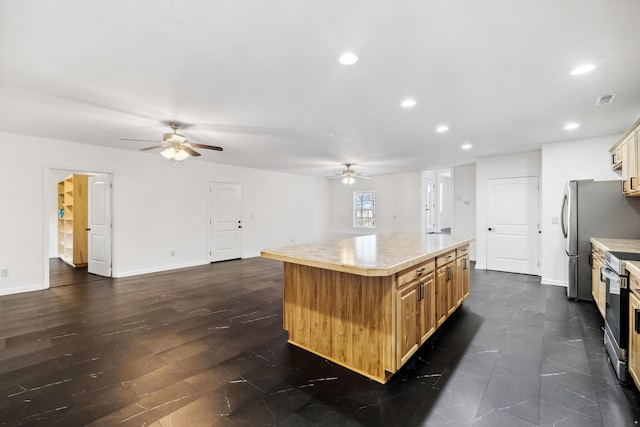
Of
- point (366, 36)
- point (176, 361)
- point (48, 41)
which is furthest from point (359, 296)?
point (48, 41)

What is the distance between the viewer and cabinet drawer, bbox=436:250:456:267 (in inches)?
111

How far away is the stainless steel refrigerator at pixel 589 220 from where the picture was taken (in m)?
3.59

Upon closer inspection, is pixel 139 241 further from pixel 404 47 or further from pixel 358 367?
pixel 404 47

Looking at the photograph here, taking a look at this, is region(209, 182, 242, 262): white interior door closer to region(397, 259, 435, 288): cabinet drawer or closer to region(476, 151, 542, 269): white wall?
region(397, 259, 435, 288): cabinet drawer

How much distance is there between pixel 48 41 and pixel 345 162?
17.1 ft

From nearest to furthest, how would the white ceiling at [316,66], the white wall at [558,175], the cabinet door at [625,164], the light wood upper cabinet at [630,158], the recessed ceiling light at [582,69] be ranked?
the white ceiling at [316,66]
the recessed ceiling light at [582,69]
the light wood upper cabinet at [630,158]
the cabinet door at [625,164]
the white wall at [558,175]

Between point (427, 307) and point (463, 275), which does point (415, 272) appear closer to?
point (427, 307)

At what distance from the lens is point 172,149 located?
11.7 ft

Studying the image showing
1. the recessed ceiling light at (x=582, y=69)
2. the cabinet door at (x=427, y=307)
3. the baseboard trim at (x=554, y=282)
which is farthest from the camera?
the baseboard trim at (x=554, y=282)

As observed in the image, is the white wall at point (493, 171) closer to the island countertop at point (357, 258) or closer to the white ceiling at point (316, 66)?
the white ceiling at point (316, 66)

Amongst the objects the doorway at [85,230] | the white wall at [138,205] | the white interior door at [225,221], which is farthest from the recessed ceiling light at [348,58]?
the white interior door at [225,221]

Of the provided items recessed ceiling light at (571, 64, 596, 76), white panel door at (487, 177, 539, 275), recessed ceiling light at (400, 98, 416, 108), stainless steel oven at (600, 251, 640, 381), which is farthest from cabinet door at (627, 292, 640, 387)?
white panel door at (487, 177, 539, 275)

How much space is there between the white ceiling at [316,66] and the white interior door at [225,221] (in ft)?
9.13

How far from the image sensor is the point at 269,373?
221 centimetres
